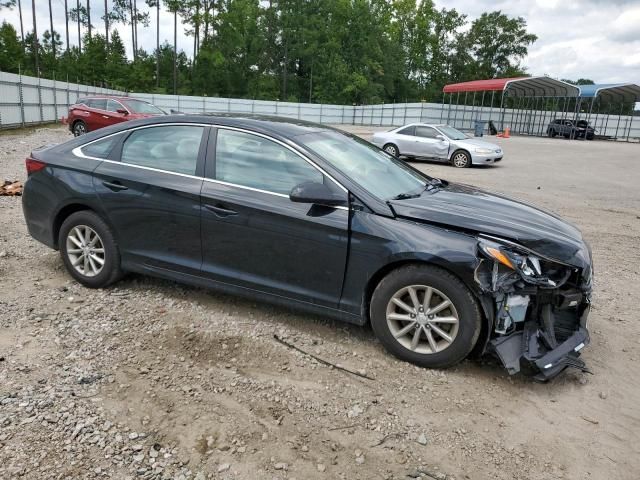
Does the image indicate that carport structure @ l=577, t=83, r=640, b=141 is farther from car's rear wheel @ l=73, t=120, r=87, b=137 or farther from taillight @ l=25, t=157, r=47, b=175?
taillight @ l=25, t=157, r=47, b=175

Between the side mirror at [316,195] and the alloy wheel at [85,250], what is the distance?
6.58 ft

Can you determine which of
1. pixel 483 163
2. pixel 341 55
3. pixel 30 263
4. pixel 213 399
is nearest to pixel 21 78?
pixel 483 163

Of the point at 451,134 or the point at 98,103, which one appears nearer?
the point at 451,134

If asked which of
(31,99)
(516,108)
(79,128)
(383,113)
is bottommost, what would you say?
(79,128)

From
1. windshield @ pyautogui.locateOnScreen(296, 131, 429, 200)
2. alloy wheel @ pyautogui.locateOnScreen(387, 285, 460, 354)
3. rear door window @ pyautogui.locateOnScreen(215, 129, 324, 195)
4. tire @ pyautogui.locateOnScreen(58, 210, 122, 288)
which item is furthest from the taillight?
alloy wheel @ pyautogui.locateOnScreen(387, 285, 460, 354)

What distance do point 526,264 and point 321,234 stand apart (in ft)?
4.48

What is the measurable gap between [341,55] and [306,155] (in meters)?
67.1

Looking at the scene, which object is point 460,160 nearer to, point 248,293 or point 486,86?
point 248,293

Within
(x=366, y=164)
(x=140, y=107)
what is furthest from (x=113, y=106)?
(x=366, y=164)

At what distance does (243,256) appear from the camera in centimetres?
385

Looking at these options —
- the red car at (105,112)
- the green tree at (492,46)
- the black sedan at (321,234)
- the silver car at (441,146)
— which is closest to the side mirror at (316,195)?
the black sedan at (321,234)

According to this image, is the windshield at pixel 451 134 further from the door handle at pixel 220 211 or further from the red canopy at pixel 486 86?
the red canopy at pixel 486 86

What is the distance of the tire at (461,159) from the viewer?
52.9 feet

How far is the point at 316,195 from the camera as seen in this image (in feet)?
11.3
